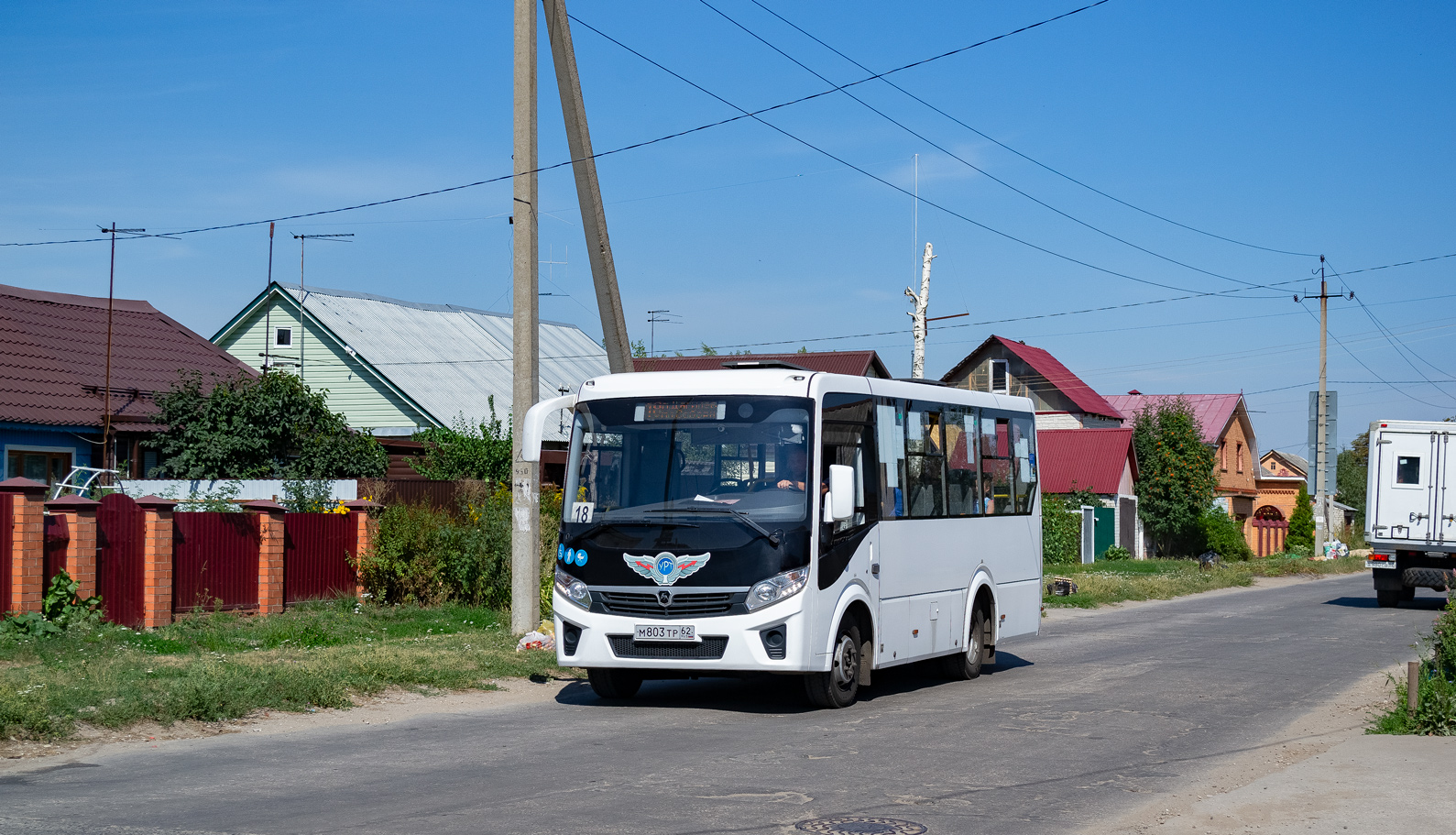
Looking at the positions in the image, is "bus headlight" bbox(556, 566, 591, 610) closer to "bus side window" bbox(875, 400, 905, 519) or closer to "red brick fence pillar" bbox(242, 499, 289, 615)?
"bus side window" bbox(875, 400, 905, 519)

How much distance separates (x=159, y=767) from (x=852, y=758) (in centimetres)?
444

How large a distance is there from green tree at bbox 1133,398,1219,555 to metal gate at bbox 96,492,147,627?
41.5 metres

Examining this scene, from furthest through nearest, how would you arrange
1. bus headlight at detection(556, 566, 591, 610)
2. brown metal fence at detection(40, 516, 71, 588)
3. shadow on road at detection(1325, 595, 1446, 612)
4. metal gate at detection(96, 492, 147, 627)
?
shadow on road at detection(1325, 595, 1446, 612) → metal gate at detection(96, 492, 147, 627) → brown metal fence at detection(40, 516, 71, 588) → bus headlight at detection(556, 566, 591, 610)

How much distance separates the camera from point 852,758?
9328mm

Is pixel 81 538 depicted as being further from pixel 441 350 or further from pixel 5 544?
pixel 441 350

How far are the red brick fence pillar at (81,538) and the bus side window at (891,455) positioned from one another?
30.8ft

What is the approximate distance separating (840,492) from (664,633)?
72.7 inches

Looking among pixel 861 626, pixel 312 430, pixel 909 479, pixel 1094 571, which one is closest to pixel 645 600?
pixel 861 626

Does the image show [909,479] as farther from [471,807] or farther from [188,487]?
[188,487]

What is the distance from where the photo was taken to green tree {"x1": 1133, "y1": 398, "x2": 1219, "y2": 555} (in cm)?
5159

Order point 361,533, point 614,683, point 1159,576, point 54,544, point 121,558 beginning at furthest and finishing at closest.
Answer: point 1159,576 < point 361,533 < point 121,558 < point 54,544 < point 614,683

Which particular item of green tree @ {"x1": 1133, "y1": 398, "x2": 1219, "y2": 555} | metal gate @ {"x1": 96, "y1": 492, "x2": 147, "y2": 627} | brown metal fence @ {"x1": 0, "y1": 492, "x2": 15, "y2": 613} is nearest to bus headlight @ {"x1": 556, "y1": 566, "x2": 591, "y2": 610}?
brown metal fence @ {"x1": 0, "y1": 492, "x2": 15, "y2": 613}

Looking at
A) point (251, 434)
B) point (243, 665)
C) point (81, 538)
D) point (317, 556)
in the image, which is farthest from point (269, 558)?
point (251, 434)

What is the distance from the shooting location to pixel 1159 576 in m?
37.7
